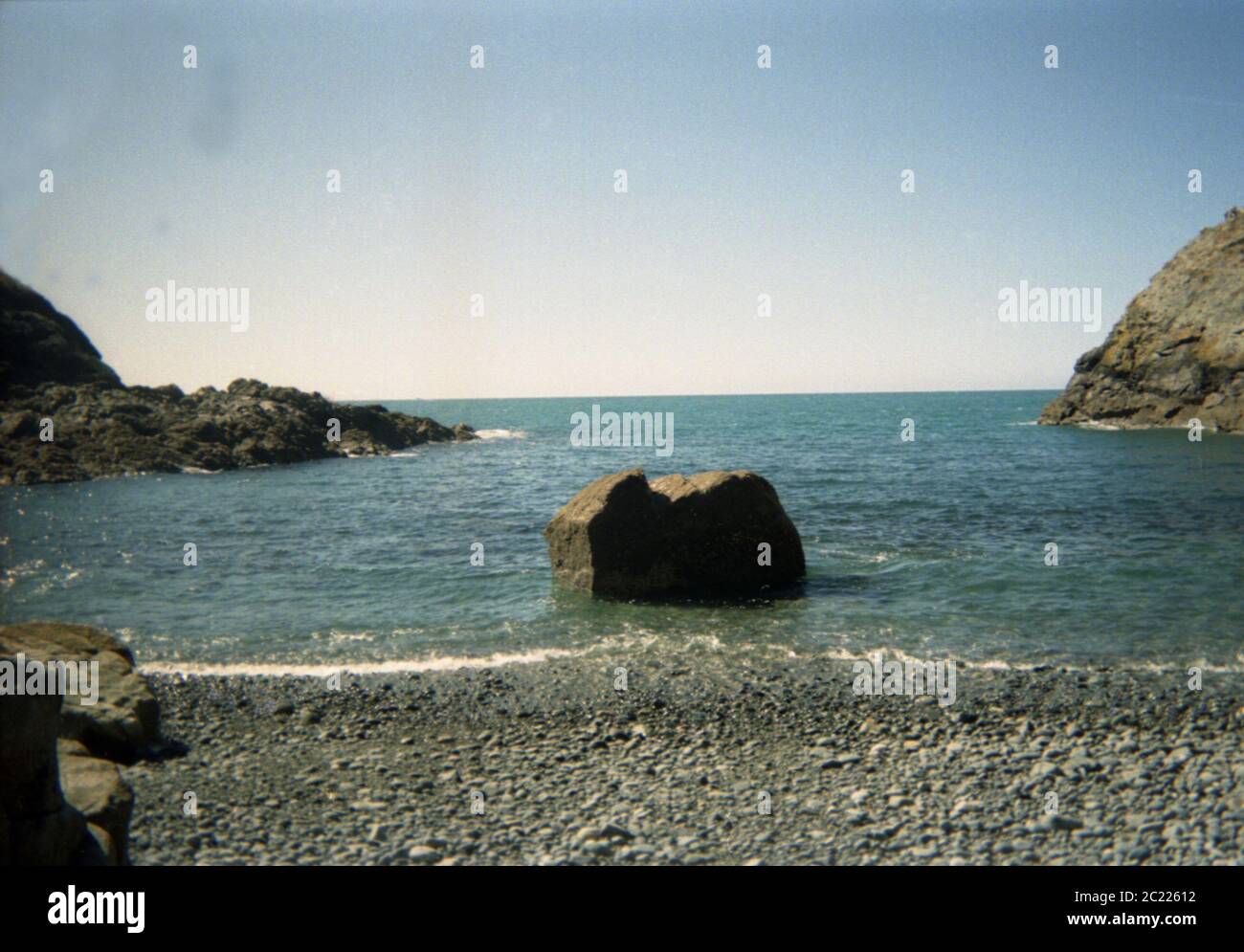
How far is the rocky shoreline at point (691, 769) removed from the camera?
8578 millimetres

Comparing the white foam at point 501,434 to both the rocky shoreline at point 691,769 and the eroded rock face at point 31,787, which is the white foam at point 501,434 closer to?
the rocky shoreline at point 691,769

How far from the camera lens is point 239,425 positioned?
210 ft

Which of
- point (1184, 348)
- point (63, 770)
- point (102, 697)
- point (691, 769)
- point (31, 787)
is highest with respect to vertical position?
point (1184, 348)

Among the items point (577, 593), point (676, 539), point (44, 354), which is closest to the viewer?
point (676, 539)

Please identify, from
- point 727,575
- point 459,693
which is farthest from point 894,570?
point 459,693

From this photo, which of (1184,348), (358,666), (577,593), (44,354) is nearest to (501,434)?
(44,354)

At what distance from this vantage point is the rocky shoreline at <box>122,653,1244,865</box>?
8.58 metres

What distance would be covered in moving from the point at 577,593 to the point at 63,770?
13575 millimetres

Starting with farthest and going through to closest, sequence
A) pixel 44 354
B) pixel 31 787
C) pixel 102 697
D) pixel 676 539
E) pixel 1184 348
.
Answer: pixel 1184 348
pixel 44 354
pixel 676 539
pixel 102 697
pixel 31 787

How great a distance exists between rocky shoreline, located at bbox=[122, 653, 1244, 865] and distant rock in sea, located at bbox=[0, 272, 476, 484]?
4500 centimetres

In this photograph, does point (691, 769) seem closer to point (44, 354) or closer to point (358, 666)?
point (358, 666)

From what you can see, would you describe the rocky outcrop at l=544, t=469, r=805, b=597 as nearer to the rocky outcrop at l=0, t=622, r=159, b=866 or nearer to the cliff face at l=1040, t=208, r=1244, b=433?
the rocky outcrop at l=0, t=622, r=159, b=866

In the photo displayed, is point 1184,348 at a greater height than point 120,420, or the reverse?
point 1184,348

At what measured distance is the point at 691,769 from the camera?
35.1 ft
